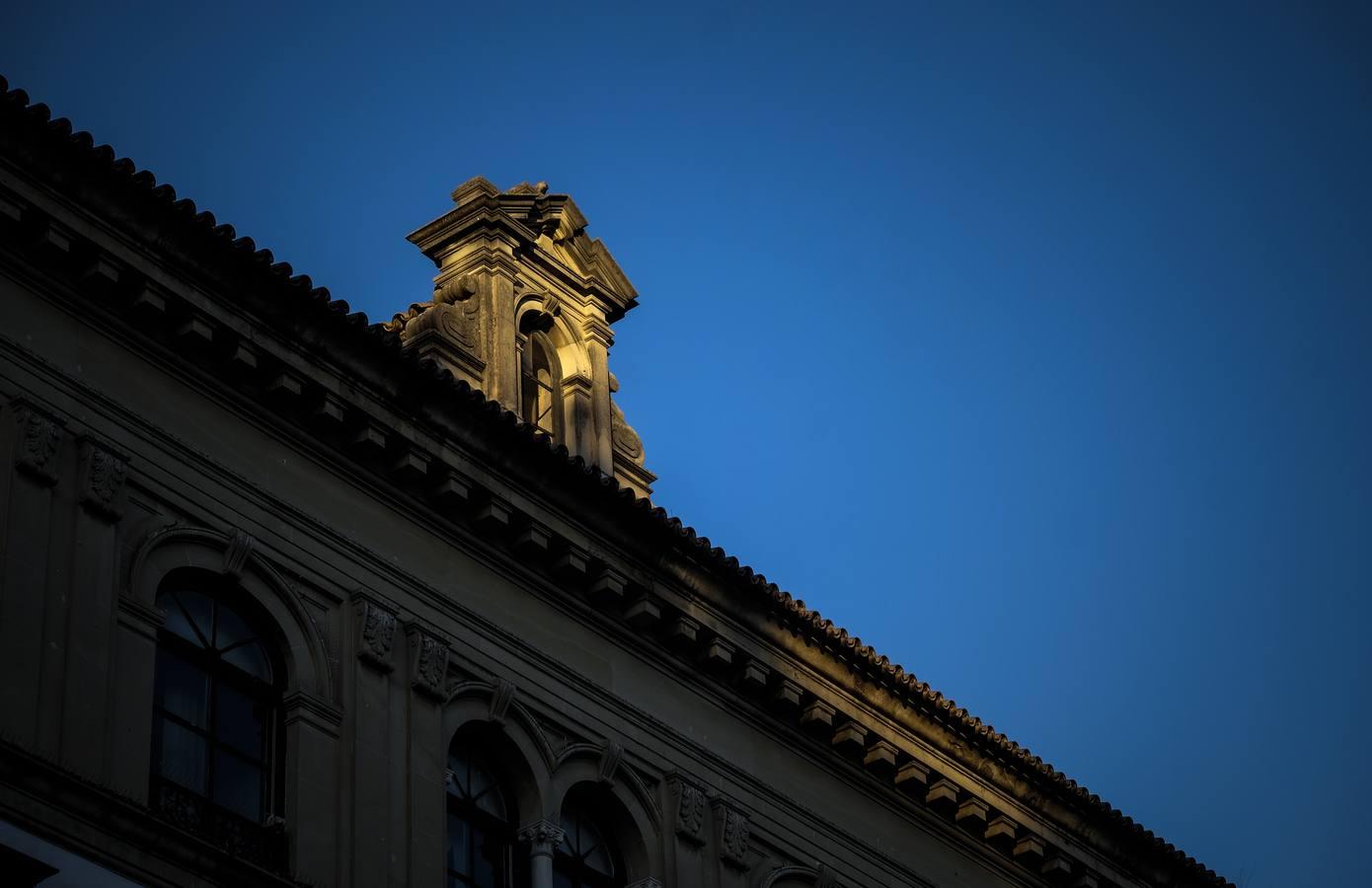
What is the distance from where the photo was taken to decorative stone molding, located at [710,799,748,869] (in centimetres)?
2814

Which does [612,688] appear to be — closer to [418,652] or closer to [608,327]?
[418,652]

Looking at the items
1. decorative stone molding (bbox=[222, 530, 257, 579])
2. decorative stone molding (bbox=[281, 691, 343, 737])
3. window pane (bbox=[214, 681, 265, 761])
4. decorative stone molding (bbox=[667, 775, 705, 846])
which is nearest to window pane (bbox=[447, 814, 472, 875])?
decorative stone molding (bbox=[281, 691, 343, 737])

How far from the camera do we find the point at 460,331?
30.3 metres

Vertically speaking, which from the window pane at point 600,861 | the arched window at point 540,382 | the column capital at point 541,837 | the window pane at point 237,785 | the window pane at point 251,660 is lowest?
the window pane at point 237,785

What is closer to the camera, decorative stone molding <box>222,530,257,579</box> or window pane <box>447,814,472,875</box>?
decorative stone molding <box>222,530,257,579</box>

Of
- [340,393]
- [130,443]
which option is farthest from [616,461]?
[130,443]

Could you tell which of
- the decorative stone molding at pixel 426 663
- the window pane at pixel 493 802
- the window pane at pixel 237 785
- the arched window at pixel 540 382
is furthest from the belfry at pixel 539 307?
the window pane at pixel 237 785

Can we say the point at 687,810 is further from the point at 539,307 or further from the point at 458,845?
the point at 539,307

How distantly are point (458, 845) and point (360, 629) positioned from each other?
2081 millimetres

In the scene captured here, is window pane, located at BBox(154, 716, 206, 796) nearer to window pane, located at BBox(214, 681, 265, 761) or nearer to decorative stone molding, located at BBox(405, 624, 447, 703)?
window pane, located at BBox(214, 681, 265, 761)

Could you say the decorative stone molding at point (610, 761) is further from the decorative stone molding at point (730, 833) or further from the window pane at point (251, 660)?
the window pane at point (251, 660)

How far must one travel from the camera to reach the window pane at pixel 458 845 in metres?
25.5

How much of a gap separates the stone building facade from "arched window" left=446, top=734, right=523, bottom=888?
0.10 feet

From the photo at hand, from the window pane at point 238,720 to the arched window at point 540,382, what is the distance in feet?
24.2
